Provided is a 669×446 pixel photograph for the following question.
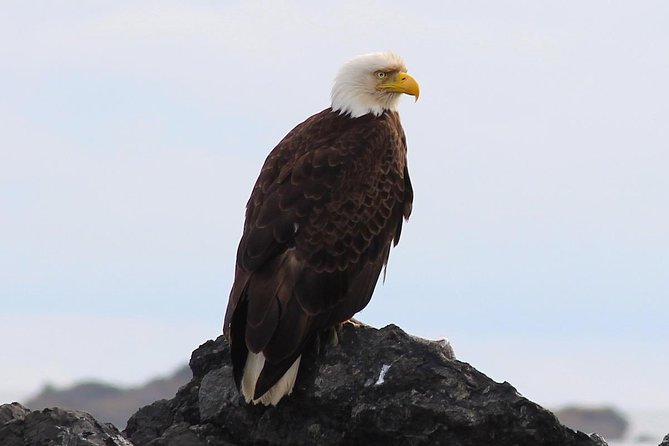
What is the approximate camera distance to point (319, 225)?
8.80m

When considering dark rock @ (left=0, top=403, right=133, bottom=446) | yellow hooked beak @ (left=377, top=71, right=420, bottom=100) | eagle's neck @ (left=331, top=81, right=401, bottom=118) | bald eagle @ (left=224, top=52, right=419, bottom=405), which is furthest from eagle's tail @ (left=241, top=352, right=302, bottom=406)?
yellow hooked beak @ (left=377, top=71, right=420, bottom=100)

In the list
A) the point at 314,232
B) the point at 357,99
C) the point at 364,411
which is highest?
the point at 357,99

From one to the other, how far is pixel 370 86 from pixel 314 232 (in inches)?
74.3

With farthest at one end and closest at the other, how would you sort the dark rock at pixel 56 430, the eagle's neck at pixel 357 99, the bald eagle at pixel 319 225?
the eagle's neck at pixel 357 99
the bald eagle at pixel 319 225
the dark rock at pixel 56 430

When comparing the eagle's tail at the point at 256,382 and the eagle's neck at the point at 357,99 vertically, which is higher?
the eagle's neck at the point at 357,99

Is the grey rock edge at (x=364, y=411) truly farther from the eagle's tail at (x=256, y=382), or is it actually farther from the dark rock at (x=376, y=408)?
the eagle's tail at (x=256, y=382)

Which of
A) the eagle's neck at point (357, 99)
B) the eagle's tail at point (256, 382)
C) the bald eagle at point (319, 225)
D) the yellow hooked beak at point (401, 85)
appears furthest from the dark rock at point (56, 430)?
the yellow hooked beak at point (401, 85)

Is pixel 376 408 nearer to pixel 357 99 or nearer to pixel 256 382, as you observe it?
pixel 256 382

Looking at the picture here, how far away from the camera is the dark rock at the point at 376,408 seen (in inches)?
302

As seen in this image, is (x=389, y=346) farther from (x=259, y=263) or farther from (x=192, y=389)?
(x=192, y=389)

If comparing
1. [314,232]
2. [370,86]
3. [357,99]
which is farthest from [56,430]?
[370,86]

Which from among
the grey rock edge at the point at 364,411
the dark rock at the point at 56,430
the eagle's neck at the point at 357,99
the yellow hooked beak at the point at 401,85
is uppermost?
the yellow hooked beak at the point at 401,85

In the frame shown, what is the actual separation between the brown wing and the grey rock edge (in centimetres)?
30

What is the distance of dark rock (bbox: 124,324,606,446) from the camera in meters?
7.66
